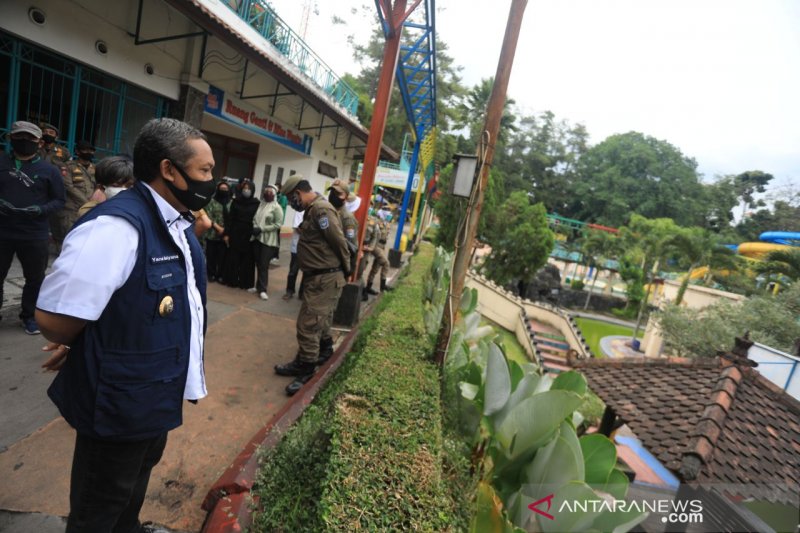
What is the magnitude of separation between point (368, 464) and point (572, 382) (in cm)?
144

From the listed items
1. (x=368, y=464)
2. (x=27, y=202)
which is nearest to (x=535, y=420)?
(x=368, y=464)

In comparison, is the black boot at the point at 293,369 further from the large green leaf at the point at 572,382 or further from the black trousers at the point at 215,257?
the black trousers at the point at 215,257

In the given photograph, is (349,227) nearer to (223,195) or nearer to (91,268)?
(223,195)

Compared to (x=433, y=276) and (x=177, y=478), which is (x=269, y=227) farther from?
(x=177, y=478)

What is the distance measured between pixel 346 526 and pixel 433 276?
193 inches

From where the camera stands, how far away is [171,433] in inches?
102

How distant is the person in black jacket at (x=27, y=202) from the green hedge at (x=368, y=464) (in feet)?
8.90

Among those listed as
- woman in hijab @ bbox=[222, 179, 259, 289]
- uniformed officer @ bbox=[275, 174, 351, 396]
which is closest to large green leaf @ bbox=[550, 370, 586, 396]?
uniformed officer @ bbox=[275, 174, 351, 396]

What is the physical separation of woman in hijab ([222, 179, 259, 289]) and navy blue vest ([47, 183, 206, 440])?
448 cm

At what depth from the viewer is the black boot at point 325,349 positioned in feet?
13.4

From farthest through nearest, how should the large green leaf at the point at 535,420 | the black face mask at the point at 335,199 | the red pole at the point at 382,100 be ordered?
the red pole at the point at 382,100 < the black face mask at the point at 335,199 < the large green leaf at the point at 535,420

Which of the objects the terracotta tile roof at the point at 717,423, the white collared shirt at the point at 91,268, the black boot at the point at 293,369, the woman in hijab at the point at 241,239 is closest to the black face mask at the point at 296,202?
the black boot at the point at 293,369

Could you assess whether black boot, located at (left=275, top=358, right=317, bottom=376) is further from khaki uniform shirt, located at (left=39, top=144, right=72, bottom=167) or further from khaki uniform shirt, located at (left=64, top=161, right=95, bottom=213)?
khaki uniform shirt, located at (left=39, top=144, right=72, bottom=167)

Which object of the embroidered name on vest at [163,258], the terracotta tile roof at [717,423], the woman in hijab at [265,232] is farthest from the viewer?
the woman in hijab at [265,232]
